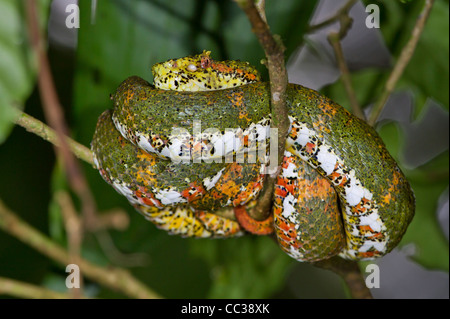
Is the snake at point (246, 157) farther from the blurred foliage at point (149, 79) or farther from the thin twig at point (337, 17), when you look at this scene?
the thin twig at point (337, 17)

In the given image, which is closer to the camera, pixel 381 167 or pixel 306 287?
pixel 381 167

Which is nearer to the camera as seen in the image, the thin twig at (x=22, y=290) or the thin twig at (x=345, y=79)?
the thin twig at (x=22, y=290)

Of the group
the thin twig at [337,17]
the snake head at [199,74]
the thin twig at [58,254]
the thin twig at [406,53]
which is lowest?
the thin twig at [58,254]

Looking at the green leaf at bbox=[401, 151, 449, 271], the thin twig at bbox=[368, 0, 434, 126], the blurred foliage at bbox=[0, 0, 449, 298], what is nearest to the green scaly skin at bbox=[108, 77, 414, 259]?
the blurred foliage at bbox=[0, 0, 449, 298]

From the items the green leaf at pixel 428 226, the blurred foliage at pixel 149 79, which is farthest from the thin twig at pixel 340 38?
the green leaf at pixel 428 226

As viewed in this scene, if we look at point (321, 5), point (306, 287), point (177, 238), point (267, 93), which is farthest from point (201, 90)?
point (306, 287)

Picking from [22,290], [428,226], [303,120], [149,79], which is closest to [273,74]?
[303,120]

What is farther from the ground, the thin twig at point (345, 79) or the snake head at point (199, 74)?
the thin twig at point (345, 79)

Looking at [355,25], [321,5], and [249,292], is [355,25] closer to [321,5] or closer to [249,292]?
[321,5]
